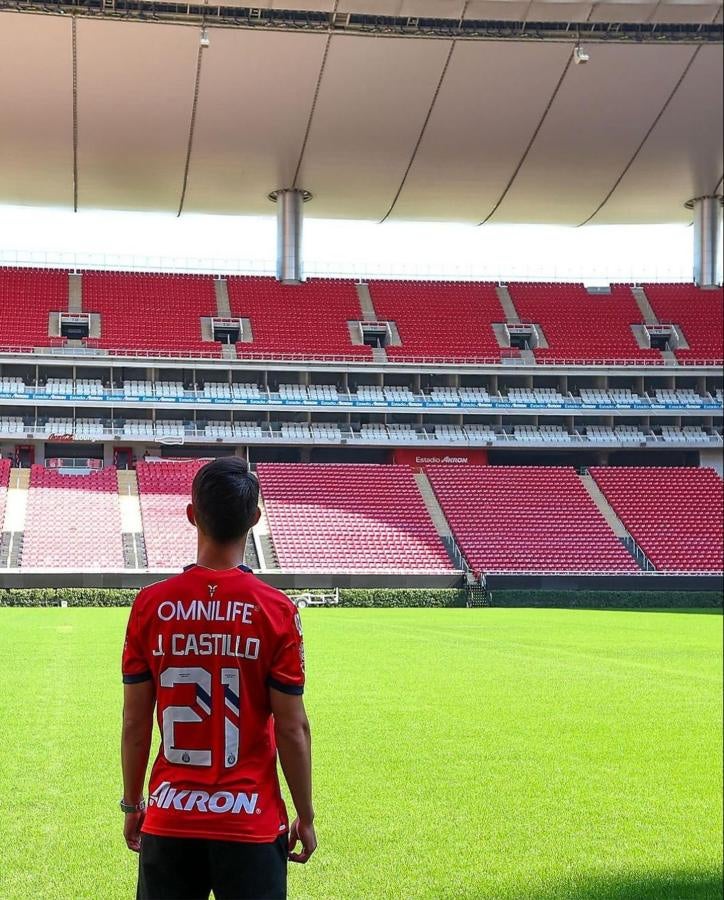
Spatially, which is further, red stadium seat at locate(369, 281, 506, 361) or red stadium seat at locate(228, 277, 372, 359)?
red stadium seat at locate(369, 281, 506, 361)

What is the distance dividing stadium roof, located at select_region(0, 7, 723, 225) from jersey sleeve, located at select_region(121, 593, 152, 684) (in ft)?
8.10

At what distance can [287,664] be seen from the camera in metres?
1.61

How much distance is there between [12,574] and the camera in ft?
16.7

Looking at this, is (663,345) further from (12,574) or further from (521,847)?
(521,847)

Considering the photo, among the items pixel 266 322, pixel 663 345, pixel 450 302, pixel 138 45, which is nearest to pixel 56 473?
pixel 138 45

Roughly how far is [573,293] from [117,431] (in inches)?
452

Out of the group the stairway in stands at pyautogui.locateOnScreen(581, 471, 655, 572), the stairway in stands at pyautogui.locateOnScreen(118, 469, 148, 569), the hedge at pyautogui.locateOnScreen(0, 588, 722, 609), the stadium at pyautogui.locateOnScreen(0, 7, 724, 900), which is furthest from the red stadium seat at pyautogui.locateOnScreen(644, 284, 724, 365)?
the stairway in stands at pyautogui.locateOnScreen(118, 469, 148, 569)

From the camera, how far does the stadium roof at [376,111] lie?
482 cm

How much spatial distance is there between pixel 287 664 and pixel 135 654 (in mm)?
266

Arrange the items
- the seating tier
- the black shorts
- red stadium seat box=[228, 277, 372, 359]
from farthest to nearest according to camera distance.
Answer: the seating tier, red stadium seat box=[228, 277, 372, 359], the black shorts

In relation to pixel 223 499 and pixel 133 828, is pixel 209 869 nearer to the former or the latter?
pixel 133 828

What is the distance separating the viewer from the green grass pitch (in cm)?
278

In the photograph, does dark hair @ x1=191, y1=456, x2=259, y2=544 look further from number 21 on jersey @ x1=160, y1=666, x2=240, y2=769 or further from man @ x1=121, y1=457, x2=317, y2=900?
number 21 on jersey @ x1=160, y1=666, x2=240, y2=769

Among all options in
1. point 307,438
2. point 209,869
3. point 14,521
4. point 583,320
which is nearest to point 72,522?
point 14,521
